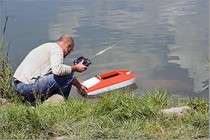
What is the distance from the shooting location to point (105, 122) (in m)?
3.83

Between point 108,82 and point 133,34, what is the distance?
374 cm

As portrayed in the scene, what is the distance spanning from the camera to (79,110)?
14.0 feet

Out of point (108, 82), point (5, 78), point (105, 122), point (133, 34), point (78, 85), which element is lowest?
point (133, 34)

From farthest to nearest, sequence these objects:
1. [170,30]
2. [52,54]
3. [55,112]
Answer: [170,30], [52,54], [55,112]

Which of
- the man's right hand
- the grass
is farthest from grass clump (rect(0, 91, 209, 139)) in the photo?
the man's right hand

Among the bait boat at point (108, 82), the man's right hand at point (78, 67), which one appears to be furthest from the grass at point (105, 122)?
the bait boat at point (108, 82)

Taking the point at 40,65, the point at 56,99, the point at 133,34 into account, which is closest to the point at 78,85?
the point at 40,65

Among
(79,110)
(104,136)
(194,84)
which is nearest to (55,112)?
(79,110)

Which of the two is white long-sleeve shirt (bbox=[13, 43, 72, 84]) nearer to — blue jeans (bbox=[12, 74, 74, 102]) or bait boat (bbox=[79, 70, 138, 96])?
blue jeans (bbox=[12, 74, 74, 102])

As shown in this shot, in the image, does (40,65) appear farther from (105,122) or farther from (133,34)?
(133,34)

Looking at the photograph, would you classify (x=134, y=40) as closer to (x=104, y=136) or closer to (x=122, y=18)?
(x=122, y=18)

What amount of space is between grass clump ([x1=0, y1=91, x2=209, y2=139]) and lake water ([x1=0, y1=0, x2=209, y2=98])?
230 centimetres

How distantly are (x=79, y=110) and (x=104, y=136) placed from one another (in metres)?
0.77

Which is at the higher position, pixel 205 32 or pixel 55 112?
pixel 55 112
